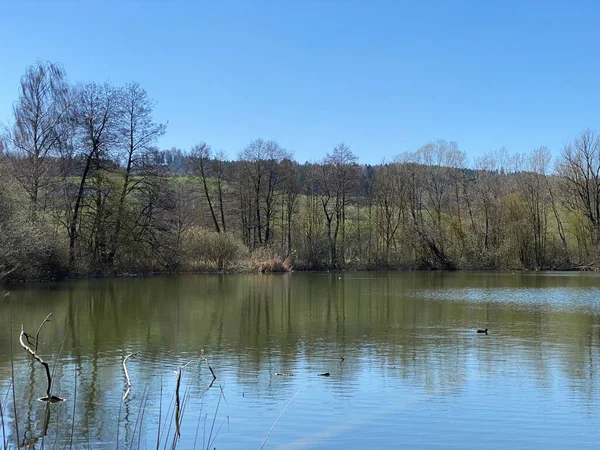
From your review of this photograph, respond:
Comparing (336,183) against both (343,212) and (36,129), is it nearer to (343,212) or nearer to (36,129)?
(343,212)

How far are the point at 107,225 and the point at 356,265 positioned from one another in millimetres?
25355

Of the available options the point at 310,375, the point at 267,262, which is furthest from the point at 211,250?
the point at 310,375

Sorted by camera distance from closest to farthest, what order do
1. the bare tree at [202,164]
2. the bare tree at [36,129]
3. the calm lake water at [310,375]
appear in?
the calm lake water at [310,375] → the bare tree at [36,129] → the bare tree at [202,164]

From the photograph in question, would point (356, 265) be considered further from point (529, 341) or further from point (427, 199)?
point (529, 341)

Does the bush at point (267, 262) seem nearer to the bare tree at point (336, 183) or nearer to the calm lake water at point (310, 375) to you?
the bare tree at point (336, 183)

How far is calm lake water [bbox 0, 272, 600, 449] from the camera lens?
26.3 ft

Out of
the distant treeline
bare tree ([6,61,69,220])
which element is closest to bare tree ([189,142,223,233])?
the distant treeline

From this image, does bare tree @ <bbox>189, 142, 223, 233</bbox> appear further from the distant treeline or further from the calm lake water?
the calm lake water

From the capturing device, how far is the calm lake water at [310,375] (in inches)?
316

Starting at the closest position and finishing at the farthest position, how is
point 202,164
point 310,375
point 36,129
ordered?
point 310,375 < point 36,129 < point 202,164

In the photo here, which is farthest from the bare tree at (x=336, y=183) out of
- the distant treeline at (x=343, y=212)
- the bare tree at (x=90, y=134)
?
the bare tree at (x=90, y=134)

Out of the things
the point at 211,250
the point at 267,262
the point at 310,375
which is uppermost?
the point at 211,250

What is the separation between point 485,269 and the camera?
190ft

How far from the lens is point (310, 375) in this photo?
1138 cm
